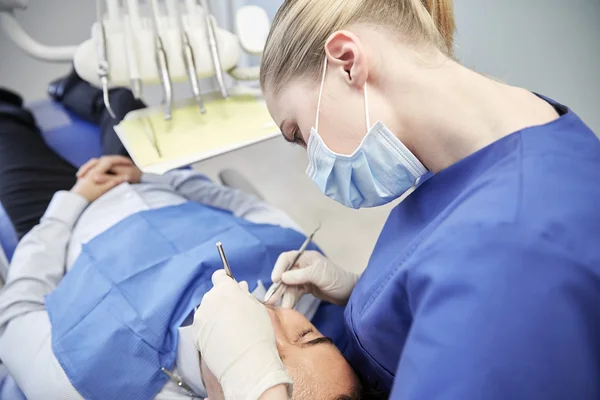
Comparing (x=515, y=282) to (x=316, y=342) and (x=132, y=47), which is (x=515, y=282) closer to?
(x=316, y=342)

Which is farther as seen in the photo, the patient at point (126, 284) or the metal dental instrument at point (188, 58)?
the metal dental instrument at point (188, 58)

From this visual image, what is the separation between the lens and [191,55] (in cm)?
131

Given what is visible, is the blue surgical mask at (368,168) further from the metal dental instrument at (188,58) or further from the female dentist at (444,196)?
the metal dental instrument at (188,58)

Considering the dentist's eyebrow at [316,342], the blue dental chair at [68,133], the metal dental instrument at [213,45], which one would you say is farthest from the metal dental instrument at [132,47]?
the dentist's eyebrow at [316,342]

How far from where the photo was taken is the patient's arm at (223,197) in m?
1.33

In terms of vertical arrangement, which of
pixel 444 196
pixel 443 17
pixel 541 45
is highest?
pixel 443 17

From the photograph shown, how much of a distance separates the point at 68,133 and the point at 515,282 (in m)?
1.72

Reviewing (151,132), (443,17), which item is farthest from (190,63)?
(443,17)

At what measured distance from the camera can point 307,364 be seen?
0.74 metres

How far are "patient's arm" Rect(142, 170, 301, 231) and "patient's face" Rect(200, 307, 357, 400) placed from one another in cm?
50

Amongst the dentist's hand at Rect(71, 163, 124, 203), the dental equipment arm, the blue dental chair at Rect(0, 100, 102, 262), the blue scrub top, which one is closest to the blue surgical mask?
the blue scrub top

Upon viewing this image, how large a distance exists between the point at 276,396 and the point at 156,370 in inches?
16.4

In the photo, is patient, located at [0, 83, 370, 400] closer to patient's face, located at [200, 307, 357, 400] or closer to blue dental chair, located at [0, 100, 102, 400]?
patient's face, located at [200, 307, 357, 400]

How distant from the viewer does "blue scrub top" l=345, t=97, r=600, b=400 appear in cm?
45
